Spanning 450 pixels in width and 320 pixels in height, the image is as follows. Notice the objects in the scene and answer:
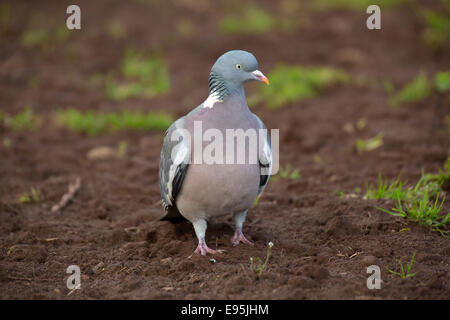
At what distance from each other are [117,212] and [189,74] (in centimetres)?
423

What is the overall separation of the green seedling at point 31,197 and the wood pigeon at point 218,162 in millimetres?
1918

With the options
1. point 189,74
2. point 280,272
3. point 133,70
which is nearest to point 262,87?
point 189,74

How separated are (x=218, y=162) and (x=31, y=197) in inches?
99.0

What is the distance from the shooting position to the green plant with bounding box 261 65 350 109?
7789 millimetres

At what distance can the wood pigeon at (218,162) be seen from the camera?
3900 millimetres

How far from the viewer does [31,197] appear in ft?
18.1

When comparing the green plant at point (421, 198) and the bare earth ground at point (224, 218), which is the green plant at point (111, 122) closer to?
the bare earth ground at point (224, 218)

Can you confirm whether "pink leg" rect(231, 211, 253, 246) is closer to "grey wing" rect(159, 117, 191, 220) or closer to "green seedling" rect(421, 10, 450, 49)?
"grey wing" rect(159, 117, 191, 220)

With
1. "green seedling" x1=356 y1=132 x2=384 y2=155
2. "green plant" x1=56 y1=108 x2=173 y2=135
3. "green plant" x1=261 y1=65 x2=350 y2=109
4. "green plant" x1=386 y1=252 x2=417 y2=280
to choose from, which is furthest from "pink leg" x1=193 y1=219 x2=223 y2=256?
"green plant" x1=261 y1=65 x2=350 y2=109

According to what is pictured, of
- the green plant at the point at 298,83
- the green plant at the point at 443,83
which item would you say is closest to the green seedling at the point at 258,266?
the green plant at the point at 298,83

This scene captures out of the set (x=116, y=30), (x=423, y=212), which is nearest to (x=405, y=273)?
(x=423, y=212)

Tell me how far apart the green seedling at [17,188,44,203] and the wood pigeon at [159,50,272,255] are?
1.92 meters

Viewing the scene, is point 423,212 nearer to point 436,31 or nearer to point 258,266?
point 258,266

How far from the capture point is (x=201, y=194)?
3957mm
